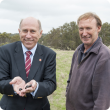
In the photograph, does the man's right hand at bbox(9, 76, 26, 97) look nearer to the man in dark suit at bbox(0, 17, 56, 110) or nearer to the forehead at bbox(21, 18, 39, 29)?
the man in dark suit at bbox(0, 17, 56, 110)

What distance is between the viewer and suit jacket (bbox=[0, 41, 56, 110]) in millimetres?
2117

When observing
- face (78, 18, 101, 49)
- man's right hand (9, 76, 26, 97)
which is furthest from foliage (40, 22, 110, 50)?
man's right hand (9, 76, 26, 97)

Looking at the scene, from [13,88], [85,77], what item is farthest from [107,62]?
[13,88]

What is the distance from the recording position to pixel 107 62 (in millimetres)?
2105

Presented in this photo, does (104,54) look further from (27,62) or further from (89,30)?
(27,62)

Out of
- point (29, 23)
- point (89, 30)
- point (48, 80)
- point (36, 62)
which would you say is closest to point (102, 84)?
point (48, 80)

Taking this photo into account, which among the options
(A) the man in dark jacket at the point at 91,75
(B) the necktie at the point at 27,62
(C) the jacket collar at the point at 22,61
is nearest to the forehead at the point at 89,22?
(A) the man in dark jacket at the point at 91,75

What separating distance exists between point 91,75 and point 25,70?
48.0 inches

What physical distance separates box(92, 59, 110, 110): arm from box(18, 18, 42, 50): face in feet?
4.17

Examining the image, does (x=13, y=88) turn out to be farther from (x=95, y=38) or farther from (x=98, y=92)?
(x=95, y=38)

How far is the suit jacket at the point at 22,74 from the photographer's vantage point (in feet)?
6.95

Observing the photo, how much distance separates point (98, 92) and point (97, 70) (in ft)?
1.34

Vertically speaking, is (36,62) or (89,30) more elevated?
(89,30)

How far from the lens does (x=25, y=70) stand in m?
2.21
